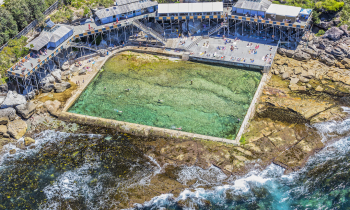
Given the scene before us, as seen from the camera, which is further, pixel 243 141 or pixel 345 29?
pixel 345 29

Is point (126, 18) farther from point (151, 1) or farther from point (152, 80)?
point (152, 80)

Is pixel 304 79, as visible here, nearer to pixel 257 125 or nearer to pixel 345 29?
pixel 345 29

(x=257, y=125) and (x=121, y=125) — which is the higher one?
(x=121, y=125)

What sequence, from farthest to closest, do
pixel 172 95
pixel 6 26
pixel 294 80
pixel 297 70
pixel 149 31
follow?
1. pixel 149 31
2. pixel 6 26
3. pixel 297 70
4. pixel 294 80
5. pixel 172 95

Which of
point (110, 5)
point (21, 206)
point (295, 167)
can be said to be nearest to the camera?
point (21, 206)

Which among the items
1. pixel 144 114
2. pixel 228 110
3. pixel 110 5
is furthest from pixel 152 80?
pixel 110 5

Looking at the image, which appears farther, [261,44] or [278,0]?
[278,0]

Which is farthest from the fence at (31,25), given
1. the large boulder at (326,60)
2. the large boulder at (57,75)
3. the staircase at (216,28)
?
the large boulder at (326,60)

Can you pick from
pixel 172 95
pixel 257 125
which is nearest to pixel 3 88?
pixel 172 95
